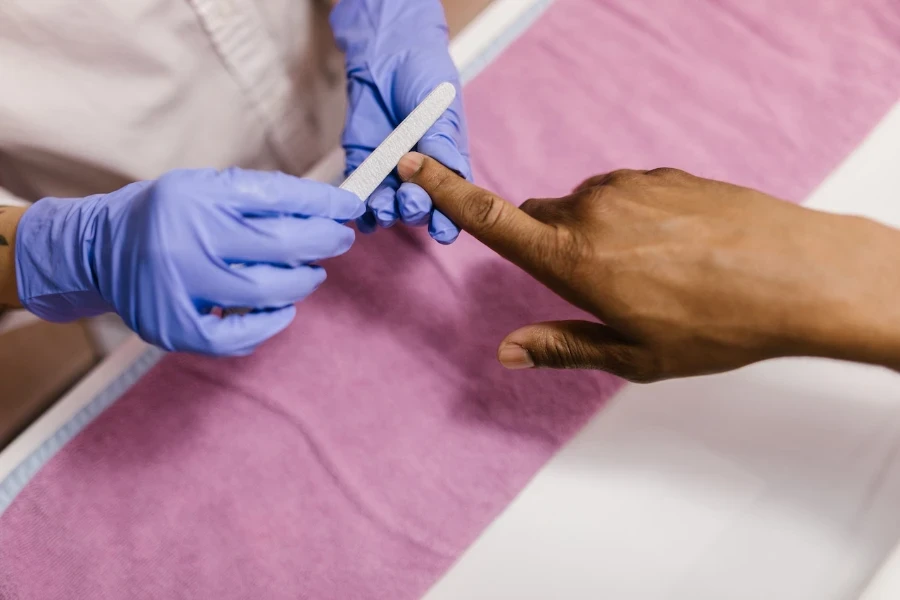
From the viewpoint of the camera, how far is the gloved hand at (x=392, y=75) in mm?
624

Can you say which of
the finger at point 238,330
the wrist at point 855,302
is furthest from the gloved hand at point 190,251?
the wrist at point 855,302

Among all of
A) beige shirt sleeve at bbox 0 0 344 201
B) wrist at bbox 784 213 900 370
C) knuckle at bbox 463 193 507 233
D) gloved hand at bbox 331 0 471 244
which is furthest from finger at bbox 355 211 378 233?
wrist at bbox 784 213 900 370

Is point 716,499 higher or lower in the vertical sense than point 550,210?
lower

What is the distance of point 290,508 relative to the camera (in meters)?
0.63

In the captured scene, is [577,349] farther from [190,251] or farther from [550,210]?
[190,251]

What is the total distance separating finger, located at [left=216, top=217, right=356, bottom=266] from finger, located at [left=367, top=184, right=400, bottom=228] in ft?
0.14

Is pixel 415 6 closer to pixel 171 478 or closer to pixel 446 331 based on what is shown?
pixel 446 331

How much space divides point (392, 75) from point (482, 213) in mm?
240

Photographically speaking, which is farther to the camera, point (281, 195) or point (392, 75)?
point (392, 75)

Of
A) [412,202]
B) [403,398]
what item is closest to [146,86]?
[412,202]

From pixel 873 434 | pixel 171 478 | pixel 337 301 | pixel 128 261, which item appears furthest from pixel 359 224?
pixel 873 434

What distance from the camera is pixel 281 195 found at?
0.53m

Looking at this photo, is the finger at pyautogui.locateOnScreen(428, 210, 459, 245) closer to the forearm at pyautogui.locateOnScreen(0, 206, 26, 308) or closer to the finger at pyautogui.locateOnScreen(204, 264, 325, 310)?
the finger at pyautogui.locateOnScreen(204, 264, 325, 310)

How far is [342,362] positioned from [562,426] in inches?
9.6
